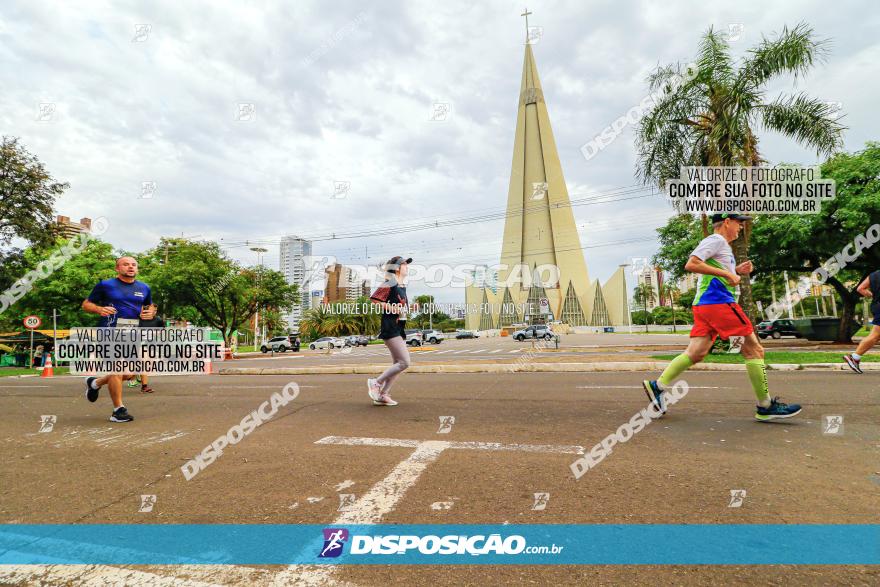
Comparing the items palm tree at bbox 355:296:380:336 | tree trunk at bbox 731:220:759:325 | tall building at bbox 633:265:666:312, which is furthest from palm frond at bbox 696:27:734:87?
tall building at bbox 633:265:666:312

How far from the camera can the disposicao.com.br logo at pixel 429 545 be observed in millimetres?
1932

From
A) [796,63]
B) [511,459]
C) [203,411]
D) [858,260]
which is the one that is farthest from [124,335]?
[858,260]

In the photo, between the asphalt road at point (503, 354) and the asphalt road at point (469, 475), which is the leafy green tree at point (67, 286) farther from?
the asphalt road at point (469, 475)

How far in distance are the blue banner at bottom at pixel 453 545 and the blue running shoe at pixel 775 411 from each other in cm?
254

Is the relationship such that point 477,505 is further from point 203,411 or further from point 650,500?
point 203,411

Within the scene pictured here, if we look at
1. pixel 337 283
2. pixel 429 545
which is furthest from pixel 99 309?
pixel 337 283

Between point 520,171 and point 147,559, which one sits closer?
point 147,559

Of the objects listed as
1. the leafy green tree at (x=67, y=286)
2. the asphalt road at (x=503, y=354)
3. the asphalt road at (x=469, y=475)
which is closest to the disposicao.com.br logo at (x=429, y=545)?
the asphalt road at (x=469, y=475)

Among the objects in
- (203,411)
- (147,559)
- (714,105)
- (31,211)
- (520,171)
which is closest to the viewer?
(147,559)

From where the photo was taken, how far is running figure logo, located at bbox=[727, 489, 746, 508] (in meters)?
2.32

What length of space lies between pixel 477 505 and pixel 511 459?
900mm

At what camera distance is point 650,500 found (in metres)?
2.41

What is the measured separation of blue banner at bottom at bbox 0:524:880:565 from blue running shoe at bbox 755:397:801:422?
99.9 inches

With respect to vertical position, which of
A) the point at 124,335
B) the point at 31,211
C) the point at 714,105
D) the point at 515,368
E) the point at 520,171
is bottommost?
the point at 515,368
